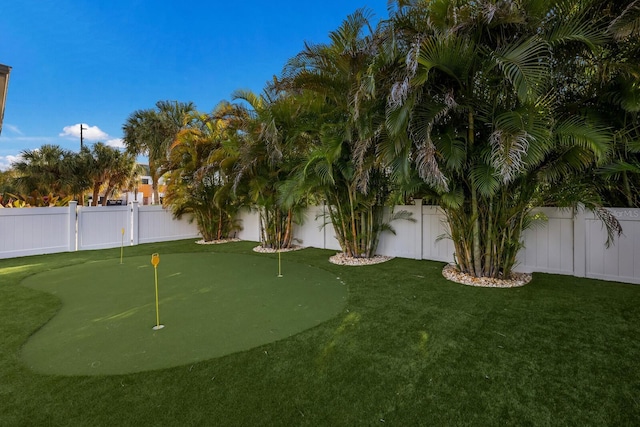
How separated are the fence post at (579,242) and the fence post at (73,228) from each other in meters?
11.3

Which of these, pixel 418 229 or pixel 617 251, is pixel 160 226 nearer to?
pixel 418 229

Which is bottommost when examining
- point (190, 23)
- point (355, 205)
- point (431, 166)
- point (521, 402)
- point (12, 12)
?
point (521, 402)

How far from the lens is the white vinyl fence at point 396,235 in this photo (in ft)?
15.1

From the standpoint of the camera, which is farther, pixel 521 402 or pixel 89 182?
pixel 89 182

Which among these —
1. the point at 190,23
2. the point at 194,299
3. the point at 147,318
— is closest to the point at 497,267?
the point at 194,299

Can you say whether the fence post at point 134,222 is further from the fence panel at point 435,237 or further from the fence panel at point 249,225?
the fence panel at point 435,237

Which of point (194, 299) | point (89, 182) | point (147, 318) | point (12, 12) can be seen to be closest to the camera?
point (147, 318)

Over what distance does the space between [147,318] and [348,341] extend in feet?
7.38

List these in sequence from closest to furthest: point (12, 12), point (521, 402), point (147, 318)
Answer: point (521, 402) < point (147, 318) < point (12, 12)

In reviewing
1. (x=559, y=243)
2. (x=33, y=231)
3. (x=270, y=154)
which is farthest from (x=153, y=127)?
(x=559, y=243)

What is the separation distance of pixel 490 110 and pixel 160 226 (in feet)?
32.3

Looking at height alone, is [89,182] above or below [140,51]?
below

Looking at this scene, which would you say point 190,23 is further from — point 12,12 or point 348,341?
point 348,341

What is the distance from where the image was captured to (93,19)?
9.22 metres
